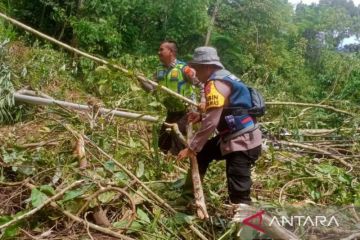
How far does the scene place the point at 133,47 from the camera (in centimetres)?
1278

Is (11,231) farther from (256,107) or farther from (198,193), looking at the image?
(256,107)

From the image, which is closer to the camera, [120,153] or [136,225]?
[136,225]

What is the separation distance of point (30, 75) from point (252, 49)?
11854 mm

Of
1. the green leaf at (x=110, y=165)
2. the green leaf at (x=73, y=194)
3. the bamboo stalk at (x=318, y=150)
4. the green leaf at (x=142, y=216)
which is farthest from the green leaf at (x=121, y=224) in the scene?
the bamboo stalk at (x=318, y=150)

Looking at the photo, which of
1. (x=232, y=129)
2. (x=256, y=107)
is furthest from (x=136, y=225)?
(x=256, y=107)

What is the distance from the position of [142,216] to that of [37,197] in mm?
694

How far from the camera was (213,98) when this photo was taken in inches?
115

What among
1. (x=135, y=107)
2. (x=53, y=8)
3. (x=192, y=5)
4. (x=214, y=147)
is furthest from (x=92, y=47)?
(x=214, y=147)

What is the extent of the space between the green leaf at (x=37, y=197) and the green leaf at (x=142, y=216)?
0.62 meters

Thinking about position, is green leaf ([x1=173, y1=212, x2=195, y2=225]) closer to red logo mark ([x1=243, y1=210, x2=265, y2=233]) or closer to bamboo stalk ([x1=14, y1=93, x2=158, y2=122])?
red logo mark ([x1=243, y1=210, x2=265, y2=233])

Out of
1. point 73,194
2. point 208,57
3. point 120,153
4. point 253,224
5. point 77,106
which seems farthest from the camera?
point 77,106

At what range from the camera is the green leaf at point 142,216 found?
120 inches

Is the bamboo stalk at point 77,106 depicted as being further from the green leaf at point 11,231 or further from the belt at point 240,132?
the green leaf at point 11,231

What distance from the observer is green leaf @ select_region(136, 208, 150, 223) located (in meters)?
3.05
